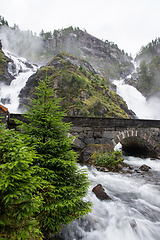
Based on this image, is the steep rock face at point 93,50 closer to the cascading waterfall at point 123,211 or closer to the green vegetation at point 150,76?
the green vegetation at point 150,76

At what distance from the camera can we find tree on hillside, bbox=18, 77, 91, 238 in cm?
210

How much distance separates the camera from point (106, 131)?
27.5 ft

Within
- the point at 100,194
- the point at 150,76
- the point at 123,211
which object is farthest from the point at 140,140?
the point at 150,76

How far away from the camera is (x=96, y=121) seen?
8.15 meters

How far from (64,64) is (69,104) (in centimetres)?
1536

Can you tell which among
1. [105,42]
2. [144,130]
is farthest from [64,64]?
[105,42]

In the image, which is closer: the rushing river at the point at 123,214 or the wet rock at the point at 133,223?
the rushing river at the point at 123,214

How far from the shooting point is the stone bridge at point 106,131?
7770 millimetres

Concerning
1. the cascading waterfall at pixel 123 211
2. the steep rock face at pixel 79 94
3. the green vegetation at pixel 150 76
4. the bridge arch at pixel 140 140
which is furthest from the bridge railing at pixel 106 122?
the green vegetation at pixel 150 76

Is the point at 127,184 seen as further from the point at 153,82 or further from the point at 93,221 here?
the point at 153,82

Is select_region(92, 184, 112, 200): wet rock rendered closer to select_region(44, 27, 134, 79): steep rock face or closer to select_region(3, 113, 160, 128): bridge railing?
select_region(3, 113, 160, 128): bridge railing

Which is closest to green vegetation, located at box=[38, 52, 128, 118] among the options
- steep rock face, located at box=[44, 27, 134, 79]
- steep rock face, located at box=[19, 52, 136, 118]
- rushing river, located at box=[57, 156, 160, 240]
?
steep rock face, located at box=[19, 52, 136, 118]

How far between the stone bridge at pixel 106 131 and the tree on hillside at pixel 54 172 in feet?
13.1

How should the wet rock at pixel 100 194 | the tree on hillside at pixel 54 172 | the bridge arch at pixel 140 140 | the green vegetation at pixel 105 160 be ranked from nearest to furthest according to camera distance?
the tree on hillside at pixel 54 172
the wet rock at pixel 100 194
the green vegetation at pixel 105 160
the bridge arch at pixel 140 140
